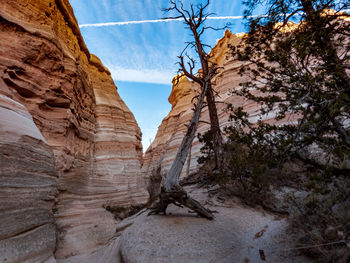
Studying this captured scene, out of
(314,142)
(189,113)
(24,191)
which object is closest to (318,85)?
(314,142)

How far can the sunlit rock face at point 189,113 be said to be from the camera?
54.4 feet

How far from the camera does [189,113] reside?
23.1 m

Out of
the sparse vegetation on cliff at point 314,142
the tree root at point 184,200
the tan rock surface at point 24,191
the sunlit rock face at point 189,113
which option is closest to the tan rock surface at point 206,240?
the tree root at point 184,200

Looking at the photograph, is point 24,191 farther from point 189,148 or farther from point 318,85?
point 318,85

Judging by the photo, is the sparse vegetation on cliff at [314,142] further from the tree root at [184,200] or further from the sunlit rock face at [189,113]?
the sunlit rock face at [189,113]

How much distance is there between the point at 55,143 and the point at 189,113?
15.4m

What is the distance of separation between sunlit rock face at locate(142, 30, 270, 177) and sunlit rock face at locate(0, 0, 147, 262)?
190 inches

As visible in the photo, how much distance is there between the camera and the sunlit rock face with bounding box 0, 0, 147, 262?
4762 millimetres

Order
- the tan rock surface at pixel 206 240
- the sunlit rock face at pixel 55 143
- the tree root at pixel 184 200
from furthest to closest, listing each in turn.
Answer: the sunlit rock face at pixel 55 143, the tree root at pixel 184 200, the tan rock surface at pixel 206 240

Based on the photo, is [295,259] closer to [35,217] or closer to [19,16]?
[35,217]

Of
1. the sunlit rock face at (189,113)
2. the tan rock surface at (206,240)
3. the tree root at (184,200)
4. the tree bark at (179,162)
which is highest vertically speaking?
the sunlit rock face at (189,113)

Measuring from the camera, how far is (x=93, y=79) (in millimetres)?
21094

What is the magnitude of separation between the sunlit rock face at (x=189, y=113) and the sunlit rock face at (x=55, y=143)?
15.8 ft

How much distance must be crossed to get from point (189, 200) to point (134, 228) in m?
1.39
